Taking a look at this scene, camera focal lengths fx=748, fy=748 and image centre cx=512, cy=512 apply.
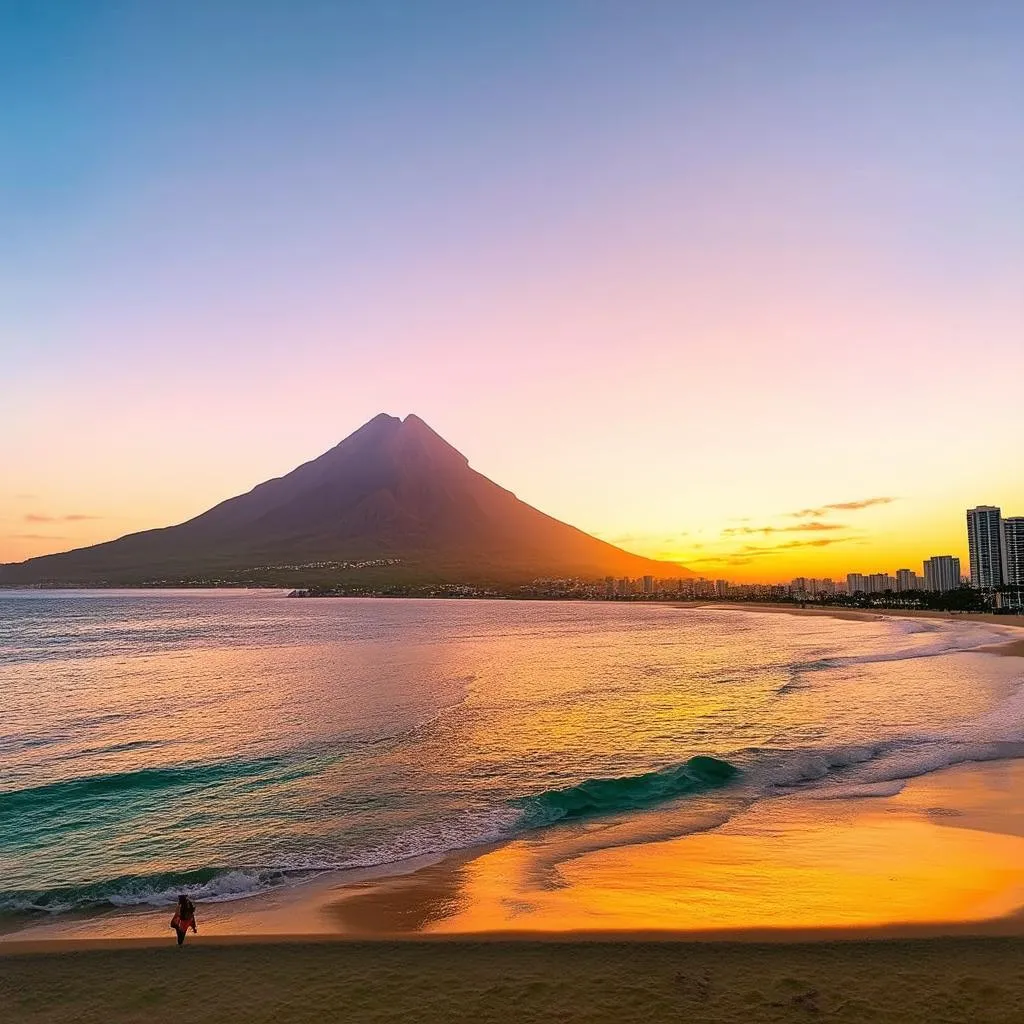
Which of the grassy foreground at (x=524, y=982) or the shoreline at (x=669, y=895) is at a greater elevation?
the grassy foreground at (x=524, y=982)

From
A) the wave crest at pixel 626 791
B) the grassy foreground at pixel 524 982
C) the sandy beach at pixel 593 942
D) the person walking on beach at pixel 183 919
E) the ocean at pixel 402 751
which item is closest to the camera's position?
the grassy foreground at pixel 524 982

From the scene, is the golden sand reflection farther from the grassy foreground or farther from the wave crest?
the wave crest

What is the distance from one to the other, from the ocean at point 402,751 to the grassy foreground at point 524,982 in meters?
4.97

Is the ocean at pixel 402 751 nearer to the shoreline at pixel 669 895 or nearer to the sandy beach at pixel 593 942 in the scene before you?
the shoreline at pixel 669 895

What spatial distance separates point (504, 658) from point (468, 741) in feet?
137

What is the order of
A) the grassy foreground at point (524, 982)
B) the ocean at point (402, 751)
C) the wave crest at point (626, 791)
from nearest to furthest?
the grassy foreground at point (524, 982)
the ocean at point (402, 751)
the wave crest at point (626, 791)

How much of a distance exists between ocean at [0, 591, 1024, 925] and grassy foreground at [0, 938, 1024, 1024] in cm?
497

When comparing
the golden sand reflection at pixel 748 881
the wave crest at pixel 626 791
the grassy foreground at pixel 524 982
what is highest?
the grassy foreground at pixel 524 982

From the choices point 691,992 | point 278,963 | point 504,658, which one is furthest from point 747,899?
point 504,658

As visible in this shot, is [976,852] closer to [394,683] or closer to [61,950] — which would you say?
[61,950]

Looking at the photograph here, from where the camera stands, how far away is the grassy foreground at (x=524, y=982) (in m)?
11.7

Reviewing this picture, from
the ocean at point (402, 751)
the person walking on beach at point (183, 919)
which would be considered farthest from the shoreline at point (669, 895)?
the ocean at point (402, 751)

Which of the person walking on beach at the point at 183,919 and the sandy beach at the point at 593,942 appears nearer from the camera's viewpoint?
the sandy beach at the point at 593,942

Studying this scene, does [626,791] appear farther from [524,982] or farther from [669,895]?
[524,982]
